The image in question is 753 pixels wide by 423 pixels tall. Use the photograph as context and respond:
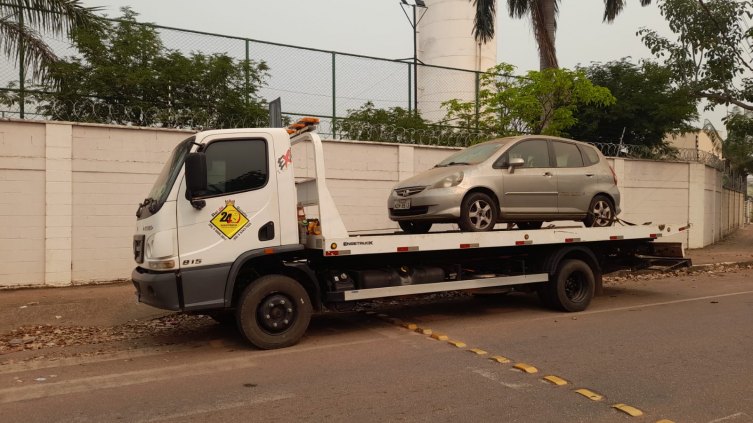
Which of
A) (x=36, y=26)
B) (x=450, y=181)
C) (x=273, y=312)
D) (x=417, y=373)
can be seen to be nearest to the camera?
(x=417, y=373)

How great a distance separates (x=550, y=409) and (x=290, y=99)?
1065 centimetres

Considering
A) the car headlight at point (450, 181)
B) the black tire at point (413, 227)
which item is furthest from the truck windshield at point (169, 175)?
the black tire at point (413, 227)

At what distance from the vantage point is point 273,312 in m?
6.57

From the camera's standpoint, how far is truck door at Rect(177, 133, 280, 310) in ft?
20.2

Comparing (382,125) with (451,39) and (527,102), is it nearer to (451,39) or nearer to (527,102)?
(527,102)

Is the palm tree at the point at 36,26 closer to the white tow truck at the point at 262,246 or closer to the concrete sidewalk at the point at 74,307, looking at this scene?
the concrete sidewalk at the point at 74,307

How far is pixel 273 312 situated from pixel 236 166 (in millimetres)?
1646

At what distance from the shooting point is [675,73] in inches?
757

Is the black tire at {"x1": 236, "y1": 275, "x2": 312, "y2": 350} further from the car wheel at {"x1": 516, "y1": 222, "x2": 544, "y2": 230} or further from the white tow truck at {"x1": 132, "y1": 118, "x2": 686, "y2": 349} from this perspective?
the car wheel at {"x1": 516, "y1": 222, "x2": 544, "y2": 230}

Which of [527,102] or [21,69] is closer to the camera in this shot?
[21,69]

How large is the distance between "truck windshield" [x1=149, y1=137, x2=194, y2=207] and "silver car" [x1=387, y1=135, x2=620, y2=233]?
3.14 meters

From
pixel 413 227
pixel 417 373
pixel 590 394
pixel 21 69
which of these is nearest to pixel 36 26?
pixel 21 69

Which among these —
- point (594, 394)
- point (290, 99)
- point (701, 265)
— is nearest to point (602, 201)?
point (594, 394)

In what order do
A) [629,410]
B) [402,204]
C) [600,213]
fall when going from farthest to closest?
1. [600,213]
2. [402,204]
3. [629,410]
